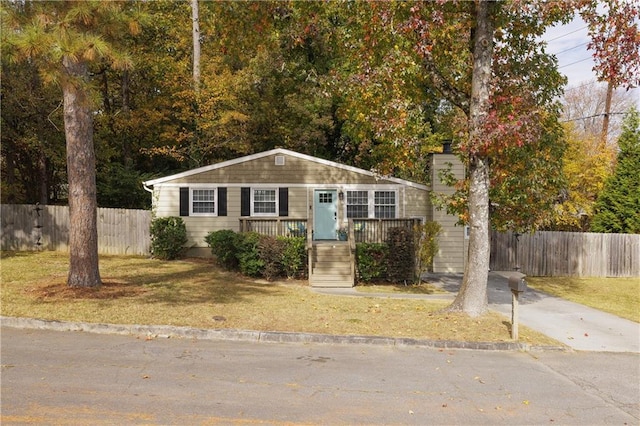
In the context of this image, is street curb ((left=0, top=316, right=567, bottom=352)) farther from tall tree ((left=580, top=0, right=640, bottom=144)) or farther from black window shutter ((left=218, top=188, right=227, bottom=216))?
black window shutter ((left=218, top=188, right=227, bottom=216))

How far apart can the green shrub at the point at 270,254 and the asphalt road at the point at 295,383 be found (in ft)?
23.0

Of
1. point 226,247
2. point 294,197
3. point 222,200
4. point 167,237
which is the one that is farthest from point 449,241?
point 167,237

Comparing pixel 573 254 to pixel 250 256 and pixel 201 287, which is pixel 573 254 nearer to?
pixel 250 256

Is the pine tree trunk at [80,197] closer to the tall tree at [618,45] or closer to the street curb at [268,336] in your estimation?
the street curb at [268,336]

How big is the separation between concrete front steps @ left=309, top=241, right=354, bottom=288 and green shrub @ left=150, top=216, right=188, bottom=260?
5.38 metres

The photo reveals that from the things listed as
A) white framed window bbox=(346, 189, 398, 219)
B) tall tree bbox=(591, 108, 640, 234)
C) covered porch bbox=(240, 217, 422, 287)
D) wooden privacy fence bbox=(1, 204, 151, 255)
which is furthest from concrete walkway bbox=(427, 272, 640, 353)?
wooden privacy fence bbox=(1, 204, 151, 255)

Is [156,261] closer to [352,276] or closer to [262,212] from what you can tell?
[262,212]

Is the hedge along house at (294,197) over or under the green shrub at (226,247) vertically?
over

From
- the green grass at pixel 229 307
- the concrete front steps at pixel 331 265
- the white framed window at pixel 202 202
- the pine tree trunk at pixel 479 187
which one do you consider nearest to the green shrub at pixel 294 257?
the concrete front steps at pixel 331 265

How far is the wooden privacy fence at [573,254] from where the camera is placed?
1917 centimetres

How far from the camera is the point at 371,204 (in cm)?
1909

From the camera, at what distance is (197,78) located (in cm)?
2473

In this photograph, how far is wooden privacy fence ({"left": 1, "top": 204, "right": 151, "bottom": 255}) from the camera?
20.1m

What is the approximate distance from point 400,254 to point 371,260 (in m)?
0.90
